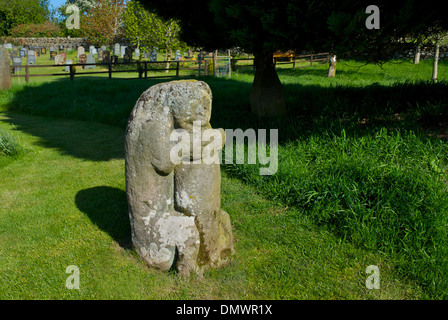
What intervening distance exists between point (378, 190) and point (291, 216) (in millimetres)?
1050

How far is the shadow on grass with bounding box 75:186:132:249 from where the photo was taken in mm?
4145

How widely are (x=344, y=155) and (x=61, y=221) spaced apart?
377cm

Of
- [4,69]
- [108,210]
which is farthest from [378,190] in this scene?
[4,69]

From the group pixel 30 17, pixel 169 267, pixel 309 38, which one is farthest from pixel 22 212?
pixel 30 17

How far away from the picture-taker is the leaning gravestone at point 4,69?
43.4 feet

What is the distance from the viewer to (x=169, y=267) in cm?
340

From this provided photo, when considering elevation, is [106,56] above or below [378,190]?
above

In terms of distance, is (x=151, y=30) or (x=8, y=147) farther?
(x=151, y=30)

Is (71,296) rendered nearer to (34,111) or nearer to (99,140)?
(99,140)

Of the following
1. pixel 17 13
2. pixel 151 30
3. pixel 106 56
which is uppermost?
pixel 17 13

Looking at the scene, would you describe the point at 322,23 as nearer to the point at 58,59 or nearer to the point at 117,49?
the point at 58,59

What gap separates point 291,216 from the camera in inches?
176

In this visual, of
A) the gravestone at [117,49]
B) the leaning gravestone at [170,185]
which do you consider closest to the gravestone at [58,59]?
the gravestone at [117,49]

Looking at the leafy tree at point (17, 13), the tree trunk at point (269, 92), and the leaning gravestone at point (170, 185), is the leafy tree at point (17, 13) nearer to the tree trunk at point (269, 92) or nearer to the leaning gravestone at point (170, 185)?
the tree trunk at point (269, 92)
